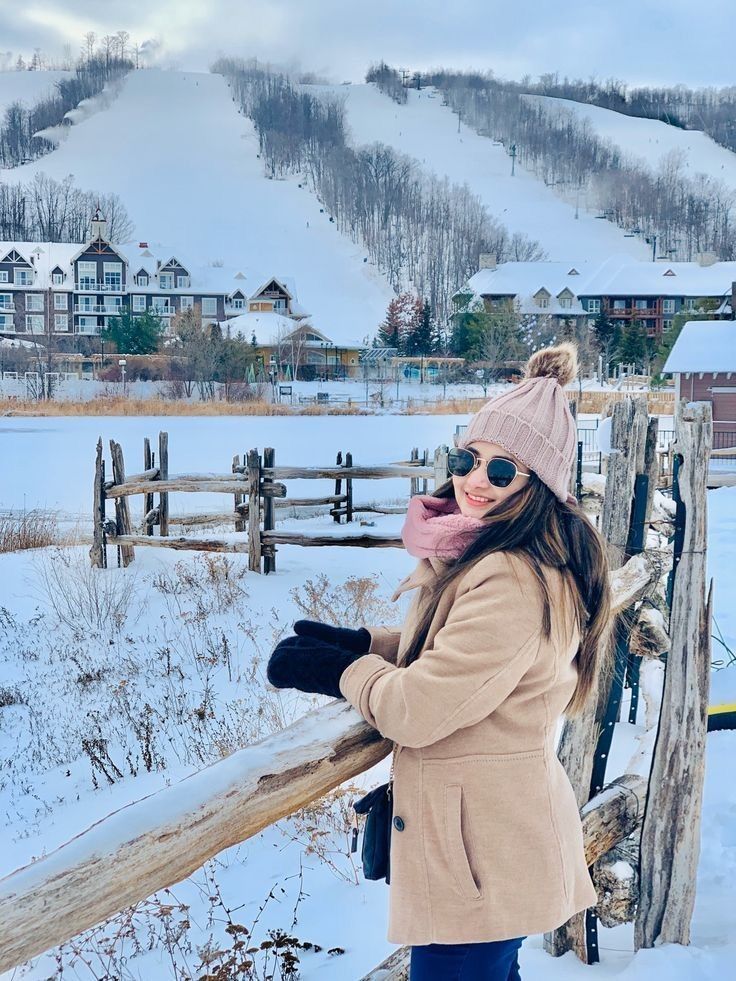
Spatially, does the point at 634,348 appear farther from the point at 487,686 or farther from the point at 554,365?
the point at 487,686

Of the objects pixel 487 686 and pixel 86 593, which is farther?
pixel 86 593

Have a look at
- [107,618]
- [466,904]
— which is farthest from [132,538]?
[466,904]

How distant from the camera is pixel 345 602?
7703 mm

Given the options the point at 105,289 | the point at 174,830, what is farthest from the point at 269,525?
the point at 105,289

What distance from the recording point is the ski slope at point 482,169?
253 ft

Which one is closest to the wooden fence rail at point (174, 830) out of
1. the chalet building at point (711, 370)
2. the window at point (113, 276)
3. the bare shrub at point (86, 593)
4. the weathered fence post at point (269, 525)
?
the bare shrub at point (86, 593)

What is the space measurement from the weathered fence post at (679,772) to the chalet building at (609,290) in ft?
145

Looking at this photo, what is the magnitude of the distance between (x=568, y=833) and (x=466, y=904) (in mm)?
219

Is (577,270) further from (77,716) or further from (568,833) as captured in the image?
(568,833)

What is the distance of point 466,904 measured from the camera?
56.3 inches

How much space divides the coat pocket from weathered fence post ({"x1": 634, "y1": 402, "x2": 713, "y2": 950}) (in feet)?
3.32

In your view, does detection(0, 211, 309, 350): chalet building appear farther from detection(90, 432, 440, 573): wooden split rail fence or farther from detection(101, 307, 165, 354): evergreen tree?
detection(90, 432, 440, 573): wooden split rail fence

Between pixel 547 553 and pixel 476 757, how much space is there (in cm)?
32

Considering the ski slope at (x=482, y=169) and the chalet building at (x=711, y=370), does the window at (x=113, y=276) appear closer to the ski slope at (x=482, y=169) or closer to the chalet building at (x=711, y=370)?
the ski slope at (x=482, y=169)
